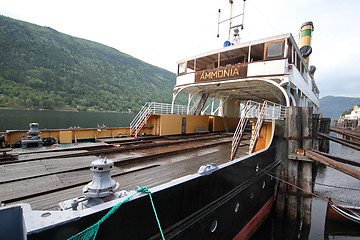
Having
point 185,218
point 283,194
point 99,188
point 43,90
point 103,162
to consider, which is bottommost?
point 283,194

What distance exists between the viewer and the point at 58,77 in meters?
119

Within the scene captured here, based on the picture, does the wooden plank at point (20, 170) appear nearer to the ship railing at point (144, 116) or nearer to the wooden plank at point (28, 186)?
the wooden plank at point (28, 186)

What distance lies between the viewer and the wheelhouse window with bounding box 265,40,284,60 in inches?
423

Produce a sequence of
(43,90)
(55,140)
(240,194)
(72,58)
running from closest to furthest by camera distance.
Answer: (240,194) → (55,140) → (43,90) → (72,58)

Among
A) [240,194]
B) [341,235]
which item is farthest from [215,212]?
[341,235]

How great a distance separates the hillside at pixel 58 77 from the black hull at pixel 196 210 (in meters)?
112

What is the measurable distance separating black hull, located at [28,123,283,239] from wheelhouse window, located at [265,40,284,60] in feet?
24.4

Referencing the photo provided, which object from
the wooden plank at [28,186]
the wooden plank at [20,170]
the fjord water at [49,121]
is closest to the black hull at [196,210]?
the wooden plank at [28,186]

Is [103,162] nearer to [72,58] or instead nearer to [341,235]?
[341,235]

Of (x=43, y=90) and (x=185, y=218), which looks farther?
(x=43, y=90)

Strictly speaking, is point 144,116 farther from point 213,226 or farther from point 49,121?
point 49,121

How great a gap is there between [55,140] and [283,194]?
11.8 meters

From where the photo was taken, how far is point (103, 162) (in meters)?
2.46

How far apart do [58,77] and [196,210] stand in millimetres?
150806
